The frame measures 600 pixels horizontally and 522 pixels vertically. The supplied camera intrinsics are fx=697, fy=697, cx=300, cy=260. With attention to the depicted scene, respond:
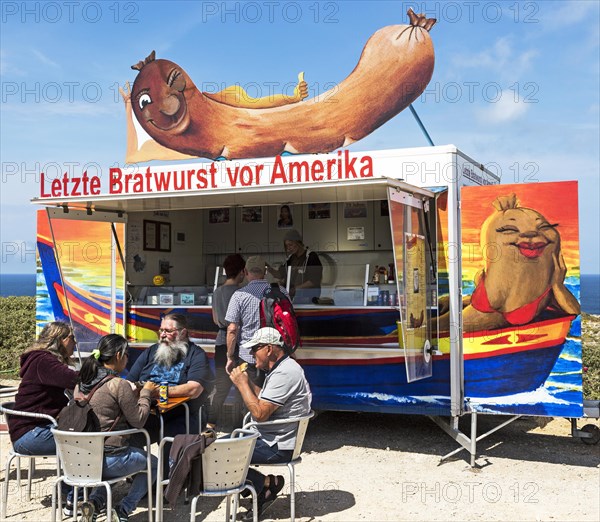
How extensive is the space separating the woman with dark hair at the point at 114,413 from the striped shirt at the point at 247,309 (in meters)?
1.63

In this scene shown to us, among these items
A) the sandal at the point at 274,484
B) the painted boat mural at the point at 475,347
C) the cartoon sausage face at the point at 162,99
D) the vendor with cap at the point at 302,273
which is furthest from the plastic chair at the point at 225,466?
the cartoon sausage face at the point at 162,99

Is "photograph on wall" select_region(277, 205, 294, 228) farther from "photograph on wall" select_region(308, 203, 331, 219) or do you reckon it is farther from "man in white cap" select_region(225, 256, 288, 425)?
"man in white cap" select_region(225, 256, 288, 425)

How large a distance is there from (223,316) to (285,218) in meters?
2.96

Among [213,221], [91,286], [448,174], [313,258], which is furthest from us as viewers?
[213,221]

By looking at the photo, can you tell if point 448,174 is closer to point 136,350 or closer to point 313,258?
point 313,258

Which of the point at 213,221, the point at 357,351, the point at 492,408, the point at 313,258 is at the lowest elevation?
the point at 492,408

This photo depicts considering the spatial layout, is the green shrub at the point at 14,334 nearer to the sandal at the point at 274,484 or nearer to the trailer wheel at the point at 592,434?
the sandal at the point at 274,484

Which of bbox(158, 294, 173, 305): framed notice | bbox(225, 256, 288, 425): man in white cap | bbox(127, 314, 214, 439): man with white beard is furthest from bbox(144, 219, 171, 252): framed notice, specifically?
bbox(127, 314, 214, 439): man with white beard

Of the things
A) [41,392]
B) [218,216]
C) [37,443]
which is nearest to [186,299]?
[218,216]

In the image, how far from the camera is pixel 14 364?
10.6 meters

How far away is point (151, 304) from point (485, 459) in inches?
138

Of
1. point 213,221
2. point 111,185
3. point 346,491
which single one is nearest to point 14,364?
point 213,221

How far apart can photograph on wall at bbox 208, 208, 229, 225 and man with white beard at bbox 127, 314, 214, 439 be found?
415 cm

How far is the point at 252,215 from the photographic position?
8.78 meters
